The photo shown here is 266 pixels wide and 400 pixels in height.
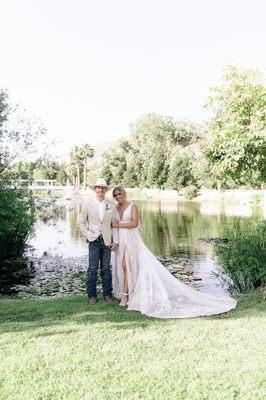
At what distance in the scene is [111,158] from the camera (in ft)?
285

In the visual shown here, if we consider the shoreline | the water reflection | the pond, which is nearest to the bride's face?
the pond

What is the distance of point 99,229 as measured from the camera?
8406 millimetres

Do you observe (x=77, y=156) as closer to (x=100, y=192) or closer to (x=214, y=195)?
(x=214, y=195)

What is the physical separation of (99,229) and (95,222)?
0.50 ft

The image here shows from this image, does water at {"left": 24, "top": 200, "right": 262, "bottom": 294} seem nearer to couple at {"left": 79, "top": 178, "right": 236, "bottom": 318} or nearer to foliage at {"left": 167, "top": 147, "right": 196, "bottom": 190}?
couple at {"left": 79, "top": 178, "right": 236, "bottom": 318}

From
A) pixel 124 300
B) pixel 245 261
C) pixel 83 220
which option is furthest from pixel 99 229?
pixel 245 261

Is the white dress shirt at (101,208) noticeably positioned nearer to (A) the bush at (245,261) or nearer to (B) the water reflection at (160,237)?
(A) the bush at (245,261)

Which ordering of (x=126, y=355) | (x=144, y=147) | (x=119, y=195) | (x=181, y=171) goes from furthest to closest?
(x=144, y=147) → (x=181, y=171) → (x=119, y=195) → (x=126, y=355)

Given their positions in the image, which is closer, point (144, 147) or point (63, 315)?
point (63, 315)

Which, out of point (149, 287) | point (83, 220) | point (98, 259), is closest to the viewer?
point (149, 287)

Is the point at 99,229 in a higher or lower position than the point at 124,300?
higher

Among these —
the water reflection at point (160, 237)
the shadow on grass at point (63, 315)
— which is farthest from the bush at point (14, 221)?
the shadow on grass at point (63, 315)

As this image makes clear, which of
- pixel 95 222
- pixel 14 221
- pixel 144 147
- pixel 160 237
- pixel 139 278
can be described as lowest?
pixel 160 237

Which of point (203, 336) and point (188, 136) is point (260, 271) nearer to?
point (203, 336)
